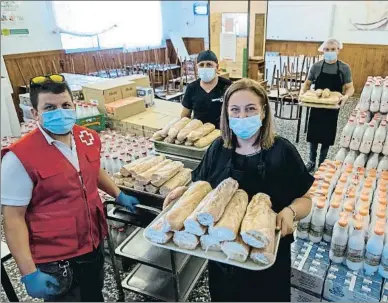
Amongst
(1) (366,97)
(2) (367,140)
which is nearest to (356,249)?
(2) (367,140)

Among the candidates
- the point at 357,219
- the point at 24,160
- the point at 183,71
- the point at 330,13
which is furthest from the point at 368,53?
the point at 24,160

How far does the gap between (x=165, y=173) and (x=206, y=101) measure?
0.85 meters

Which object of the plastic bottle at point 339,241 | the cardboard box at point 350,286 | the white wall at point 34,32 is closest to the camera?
the cardboard box at point 350,286

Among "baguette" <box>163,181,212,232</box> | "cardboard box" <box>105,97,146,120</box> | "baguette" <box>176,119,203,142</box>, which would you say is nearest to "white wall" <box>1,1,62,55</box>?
"cardboard box" <box>105,97,146,120</box>

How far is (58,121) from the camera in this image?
129 cm

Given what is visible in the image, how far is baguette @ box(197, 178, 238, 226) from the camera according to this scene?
43.8 inches

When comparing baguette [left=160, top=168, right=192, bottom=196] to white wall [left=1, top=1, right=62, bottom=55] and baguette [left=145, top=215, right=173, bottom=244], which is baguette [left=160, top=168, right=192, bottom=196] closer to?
baguette [left=145, top=215, right=173, bottom=244]

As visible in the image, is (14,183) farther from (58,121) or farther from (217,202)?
(217,202)

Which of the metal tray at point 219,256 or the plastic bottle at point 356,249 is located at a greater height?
the metal tray at point 219,256

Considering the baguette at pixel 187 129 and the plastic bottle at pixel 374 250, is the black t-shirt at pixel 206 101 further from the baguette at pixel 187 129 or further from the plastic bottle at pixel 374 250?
the plastic bottle at pixel 374 250

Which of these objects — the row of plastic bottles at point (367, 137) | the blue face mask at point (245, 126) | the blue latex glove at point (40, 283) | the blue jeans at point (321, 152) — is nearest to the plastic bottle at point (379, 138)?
the row of plastic bottles at point (367, 137)

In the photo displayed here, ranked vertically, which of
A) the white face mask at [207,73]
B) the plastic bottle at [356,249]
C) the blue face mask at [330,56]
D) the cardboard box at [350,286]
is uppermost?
the blue face mask at [330,56]

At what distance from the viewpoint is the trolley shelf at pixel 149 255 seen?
75.7 inches

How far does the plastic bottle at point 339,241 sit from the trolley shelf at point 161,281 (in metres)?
0.98
